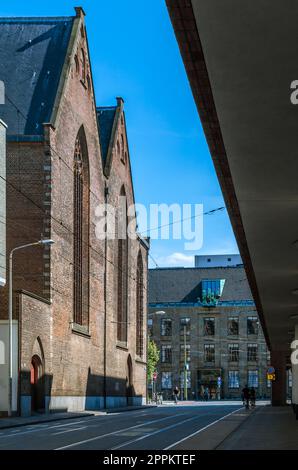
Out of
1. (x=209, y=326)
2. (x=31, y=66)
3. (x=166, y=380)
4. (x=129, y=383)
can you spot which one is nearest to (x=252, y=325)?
(x=209, y=326)

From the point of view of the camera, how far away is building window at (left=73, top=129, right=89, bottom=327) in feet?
168

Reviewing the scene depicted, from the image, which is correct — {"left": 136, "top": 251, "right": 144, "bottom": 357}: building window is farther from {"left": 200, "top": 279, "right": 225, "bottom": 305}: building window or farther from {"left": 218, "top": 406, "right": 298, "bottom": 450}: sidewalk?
{"left": 218, "top": 406, "right": 298, "bottom": 450}: sidewalk

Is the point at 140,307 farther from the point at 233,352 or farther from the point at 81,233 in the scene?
the point at 233,352

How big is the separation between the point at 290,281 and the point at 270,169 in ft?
47.8

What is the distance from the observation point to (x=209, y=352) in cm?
10138

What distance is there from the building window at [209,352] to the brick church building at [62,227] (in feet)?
111

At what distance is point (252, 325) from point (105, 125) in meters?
42.6

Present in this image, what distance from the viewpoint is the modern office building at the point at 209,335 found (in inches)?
3925

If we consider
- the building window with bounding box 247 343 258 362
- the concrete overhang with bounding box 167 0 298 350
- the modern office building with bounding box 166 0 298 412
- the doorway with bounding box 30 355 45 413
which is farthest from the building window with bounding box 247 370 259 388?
the concrete overhang with bounding box 167 0 298 350

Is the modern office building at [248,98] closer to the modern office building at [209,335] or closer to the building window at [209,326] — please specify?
the modern office building at [209,335]

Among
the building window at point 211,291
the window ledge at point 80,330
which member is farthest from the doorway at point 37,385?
the building window at point 211,291

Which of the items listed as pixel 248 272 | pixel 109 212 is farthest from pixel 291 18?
pixel 109 212

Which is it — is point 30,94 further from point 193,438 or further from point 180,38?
point 180,38

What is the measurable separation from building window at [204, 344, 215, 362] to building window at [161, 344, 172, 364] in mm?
4252
